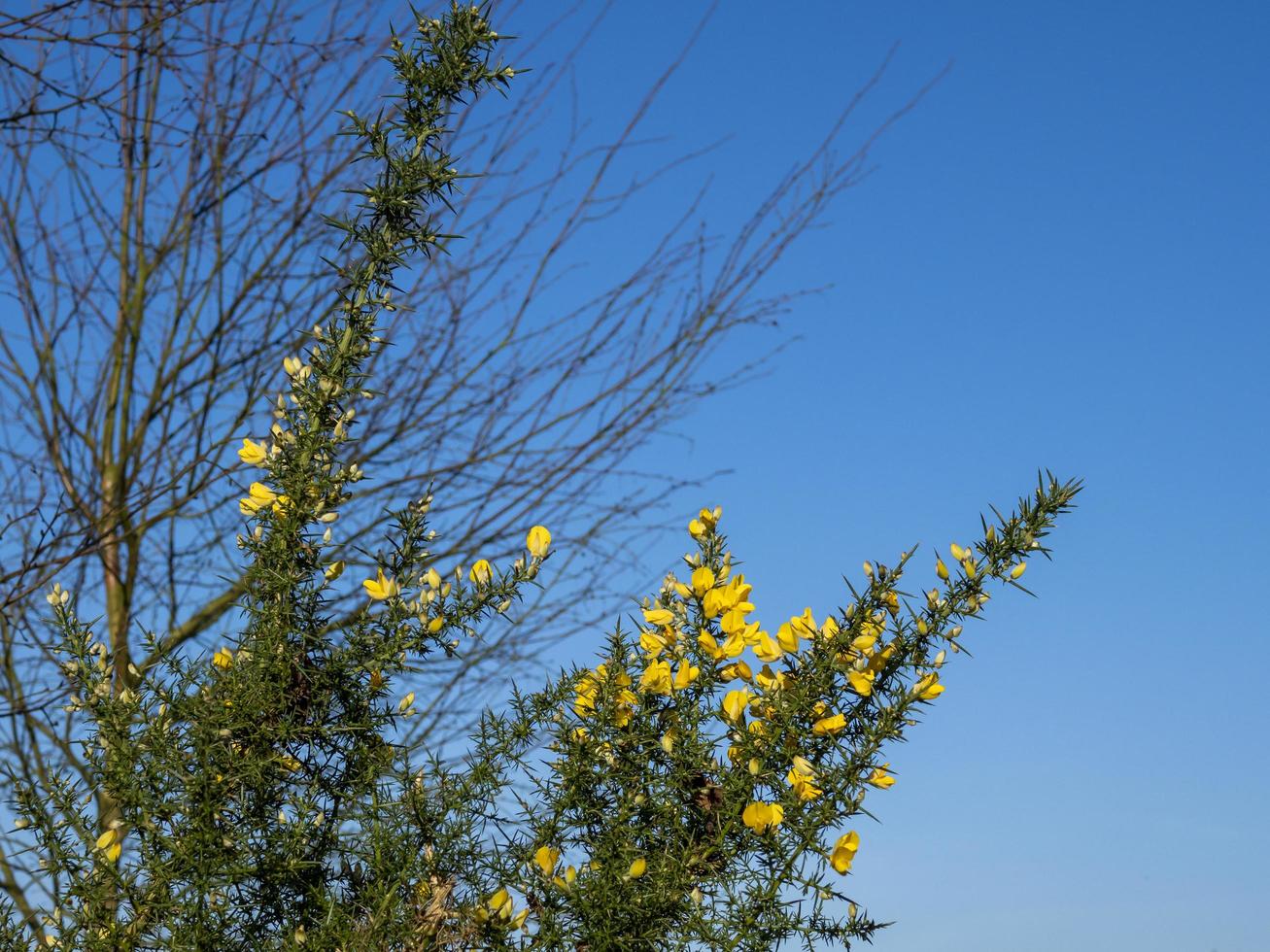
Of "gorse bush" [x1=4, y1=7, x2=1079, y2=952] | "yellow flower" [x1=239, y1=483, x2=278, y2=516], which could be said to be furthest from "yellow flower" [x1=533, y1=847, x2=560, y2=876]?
"yellow flower" [x1=239, y1=483, x2=278, y2=516]

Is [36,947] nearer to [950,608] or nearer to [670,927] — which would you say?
[670,927]

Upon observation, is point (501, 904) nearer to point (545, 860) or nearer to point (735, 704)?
point (545, 860)

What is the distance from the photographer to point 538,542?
7.34 feet

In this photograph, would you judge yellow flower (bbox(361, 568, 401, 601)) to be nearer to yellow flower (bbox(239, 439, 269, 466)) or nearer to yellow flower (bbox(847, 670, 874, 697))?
yellow flower (bbox(239, 439, 269, 466))

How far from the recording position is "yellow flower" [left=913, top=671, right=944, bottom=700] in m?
2.09

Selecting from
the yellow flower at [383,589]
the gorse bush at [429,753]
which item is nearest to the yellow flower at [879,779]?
the gorse bush at [429,753]

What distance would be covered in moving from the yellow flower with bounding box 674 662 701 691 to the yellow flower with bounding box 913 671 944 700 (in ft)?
1.37

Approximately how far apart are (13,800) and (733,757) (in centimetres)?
145

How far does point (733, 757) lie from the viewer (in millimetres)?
2045

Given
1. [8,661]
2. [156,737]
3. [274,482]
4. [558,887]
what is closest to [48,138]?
[8,661]

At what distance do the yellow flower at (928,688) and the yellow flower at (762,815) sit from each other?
13.9 inches

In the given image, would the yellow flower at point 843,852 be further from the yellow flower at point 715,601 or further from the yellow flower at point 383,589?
the yellow flower at point 383,589

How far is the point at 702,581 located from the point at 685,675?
0.19 metres

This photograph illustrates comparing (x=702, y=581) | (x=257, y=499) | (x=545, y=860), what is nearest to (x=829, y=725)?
(x=702, y=581)
